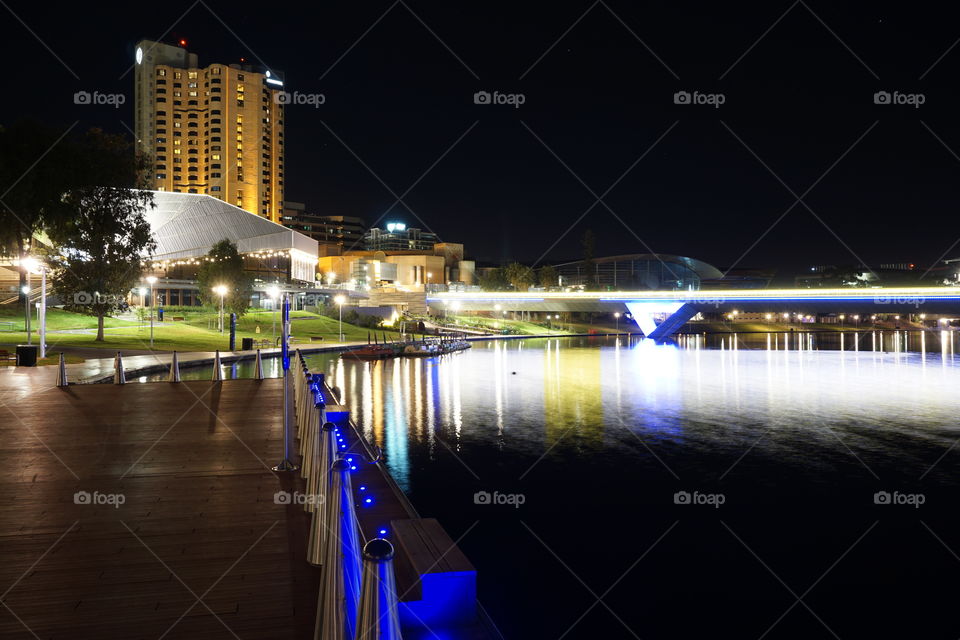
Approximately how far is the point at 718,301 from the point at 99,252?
67.3 m

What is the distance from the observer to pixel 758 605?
9766mm

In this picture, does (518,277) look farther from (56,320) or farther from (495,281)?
(56,320)

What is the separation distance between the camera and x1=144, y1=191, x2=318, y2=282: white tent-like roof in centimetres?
10688

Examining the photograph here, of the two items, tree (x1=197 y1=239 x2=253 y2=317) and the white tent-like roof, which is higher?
the white tent-like roof

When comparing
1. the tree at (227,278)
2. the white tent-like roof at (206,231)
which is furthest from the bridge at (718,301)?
the tree at (227,278)

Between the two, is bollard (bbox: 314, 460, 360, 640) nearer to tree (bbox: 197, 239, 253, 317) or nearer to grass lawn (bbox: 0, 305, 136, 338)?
grass lawn (bbox: 0, 305, 136, 338)

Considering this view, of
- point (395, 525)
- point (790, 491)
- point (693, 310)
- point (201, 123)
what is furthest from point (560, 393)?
point (201, 123)

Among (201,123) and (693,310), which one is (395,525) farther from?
(201,123)

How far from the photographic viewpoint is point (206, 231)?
366 feet

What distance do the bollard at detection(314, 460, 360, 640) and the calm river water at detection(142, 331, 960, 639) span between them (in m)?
4.17

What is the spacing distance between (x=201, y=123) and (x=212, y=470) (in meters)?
183

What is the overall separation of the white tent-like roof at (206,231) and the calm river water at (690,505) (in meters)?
83.0

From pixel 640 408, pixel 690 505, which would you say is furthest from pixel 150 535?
pixel 640 408

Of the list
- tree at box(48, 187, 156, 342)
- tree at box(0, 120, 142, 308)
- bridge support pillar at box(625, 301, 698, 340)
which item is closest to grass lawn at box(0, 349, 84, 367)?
tree at box(0, 120, 142, 308)
